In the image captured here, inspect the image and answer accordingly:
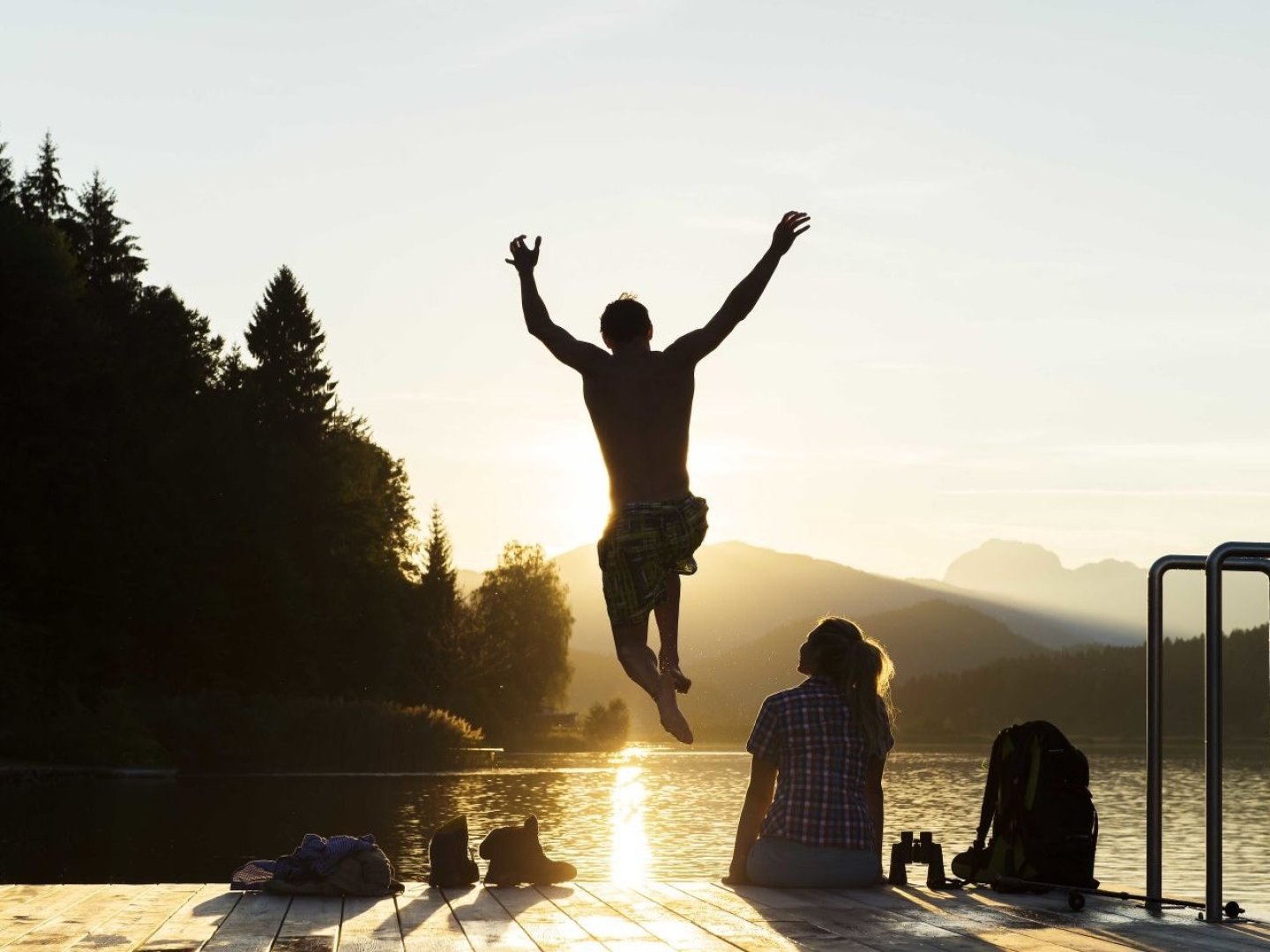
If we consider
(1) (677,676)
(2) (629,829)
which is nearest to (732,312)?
(1) (677,676)

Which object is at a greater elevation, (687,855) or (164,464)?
(164,464)

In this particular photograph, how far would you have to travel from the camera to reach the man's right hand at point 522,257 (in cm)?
702

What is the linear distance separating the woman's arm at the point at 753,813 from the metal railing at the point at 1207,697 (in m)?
1.69

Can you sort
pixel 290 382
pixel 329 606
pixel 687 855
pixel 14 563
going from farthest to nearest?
pixel 290 382
pixel 329 606
pixel 14 563
pixel 687 855

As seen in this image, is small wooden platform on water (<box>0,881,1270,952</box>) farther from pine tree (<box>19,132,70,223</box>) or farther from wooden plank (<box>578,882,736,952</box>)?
pine tree (<box>19,132,70,223</box>)

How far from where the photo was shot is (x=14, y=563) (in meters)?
37.7

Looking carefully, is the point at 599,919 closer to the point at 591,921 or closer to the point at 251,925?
the point at 591,921

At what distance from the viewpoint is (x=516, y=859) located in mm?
7824

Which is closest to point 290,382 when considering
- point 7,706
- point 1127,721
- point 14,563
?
point 14,563

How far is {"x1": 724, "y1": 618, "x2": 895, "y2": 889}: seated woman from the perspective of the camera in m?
7.61

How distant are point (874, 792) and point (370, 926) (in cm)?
251

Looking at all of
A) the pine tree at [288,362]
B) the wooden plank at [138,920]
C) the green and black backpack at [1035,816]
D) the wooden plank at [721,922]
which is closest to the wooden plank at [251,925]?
the wooden plank at [138,920]

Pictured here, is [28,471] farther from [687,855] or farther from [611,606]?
[611,606]

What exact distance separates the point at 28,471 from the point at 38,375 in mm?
2183
